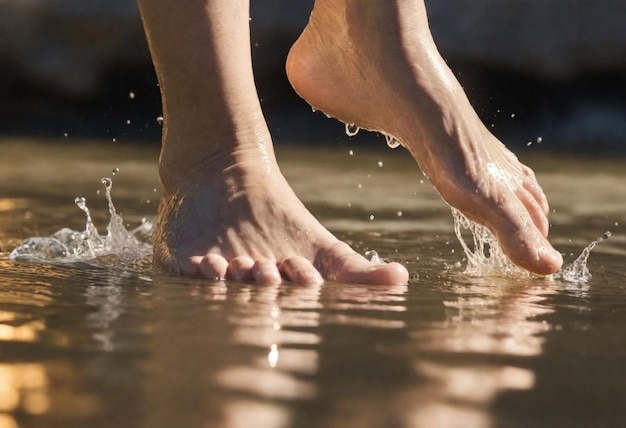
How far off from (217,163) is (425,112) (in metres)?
0.30

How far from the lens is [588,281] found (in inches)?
63.5

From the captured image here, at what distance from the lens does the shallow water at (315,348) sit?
0.84 m

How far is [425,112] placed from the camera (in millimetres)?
1790

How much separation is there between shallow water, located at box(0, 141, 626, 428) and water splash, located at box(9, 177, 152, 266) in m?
0.04

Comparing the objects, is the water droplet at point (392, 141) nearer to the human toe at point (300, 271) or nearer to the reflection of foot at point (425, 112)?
the reflection of foot at point (425, 112)

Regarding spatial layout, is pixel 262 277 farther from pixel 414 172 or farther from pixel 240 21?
pixel 414 172

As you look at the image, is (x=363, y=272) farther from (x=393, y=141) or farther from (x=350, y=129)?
(x=350, y=129)

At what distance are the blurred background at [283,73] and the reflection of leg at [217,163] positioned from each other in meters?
2.59

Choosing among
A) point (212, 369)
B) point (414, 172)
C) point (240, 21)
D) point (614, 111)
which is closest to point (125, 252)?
point (240, 21)

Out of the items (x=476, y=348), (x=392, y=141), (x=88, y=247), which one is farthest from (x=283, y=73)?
(x=476, y=348)

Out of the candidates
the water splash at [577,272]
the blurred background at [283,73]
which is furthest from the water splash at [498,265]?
the blurred background at [283,73]

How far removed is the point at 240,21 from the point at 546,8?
3.04m

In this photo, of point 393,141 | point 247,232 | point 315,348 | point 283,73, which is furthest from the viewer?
point 283,73

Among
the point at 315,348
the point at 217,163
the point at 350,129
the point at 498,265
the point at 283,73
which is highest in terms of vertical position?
the point at 283,73
